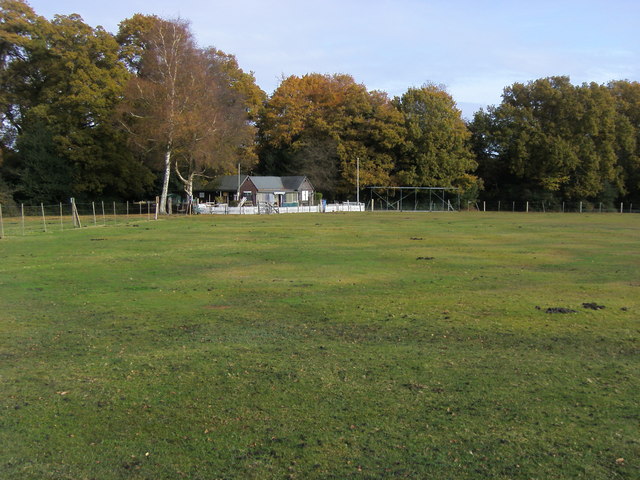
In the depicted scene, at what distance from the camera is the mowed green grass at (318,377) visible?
4512 millimetres

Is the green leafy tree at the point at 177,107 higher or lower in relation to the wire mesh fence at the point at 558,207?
higher

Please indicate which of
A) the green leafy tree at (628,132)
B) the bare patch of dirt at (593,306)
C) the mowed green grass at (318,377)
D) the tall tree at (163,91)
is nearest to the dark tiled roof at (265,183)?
the tall tree at (163,91)

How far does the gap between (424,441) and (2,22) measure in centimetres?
6262

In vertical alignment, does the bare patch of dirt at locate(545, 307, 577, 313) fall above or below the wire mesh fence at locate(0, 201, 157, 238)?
below

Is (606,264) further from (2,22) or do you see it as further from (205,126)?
(2,22)

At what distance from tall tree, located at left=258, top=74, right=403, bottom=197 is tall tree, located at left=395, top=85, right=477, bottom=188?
1.96 metres

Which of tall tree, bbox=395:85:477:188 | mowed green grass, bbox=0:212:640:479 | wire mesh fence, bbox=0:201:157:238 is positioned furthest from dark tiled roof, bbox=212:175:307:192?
mowed green grass, bbox=0:212:640:479

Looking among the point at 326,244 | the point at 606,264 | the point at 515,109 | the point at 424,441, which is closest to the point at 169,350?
the point at 424,441

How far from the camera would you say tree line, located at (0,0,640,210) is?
52.9m

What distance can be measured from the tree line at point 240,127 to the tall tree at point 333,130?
0.61 feet

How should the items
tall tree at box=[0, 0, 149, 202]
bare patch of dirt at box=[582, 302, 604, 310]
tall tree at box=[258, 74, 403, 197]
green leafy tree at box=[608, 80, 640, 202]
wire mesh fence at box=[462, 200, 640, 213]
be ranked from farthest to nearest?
wire mesh fence at box=[462, 200, 640, 213], tall tree at box=[258, 74, 403, 197], green leafy tree at box=[608, 80, 640, 202], tall tree at box=[0, 0, 149, 202], bare patch of dirt at box=[582, 302, 604, 310]

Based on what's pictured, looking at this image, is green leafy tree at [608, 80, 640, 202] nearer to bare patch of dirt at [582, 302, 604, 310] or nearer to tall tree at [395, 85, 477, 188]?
tall tree at [395, 85, 477, 188]

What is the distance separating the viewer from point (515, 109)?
73875mm

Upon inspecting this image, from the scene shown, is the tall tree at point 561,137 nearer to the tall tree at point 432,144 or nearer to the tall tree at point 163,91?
the tall tree at point 432,144
